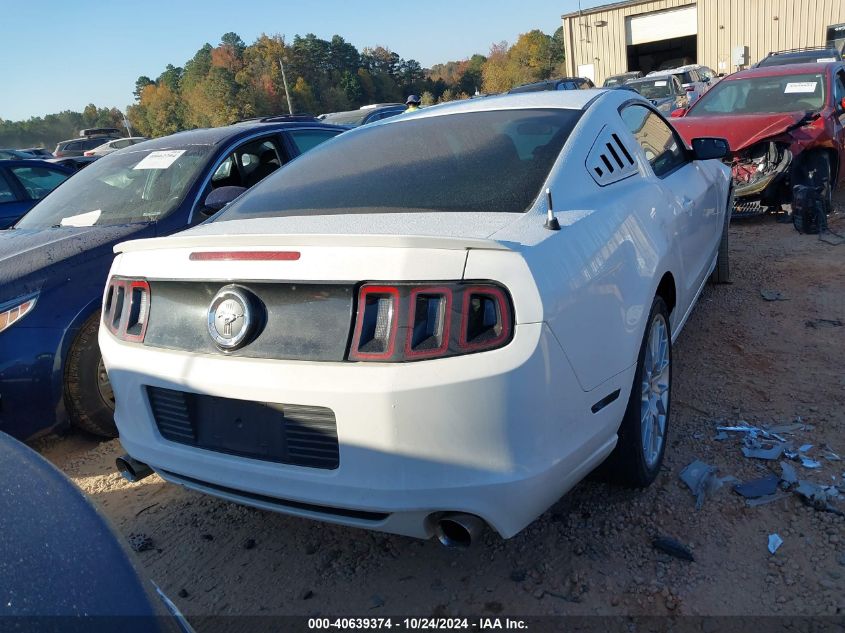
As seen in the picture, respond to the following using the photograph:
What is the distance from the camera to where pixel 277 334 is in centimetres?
196

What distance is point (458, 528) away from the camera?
73.5 inches

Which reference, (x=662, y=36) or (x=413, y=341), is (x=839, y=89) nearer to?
(x=413, y=341)

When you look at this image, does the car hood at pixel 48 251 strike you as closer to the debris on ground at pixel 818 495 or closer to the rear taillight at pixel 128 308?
the rear taillight at pixel 128 308

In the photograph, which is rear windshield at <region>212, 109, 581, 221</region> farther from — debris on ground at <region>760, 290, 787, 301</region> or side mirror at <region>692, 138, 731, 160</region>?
debris on ground at <region>760, 290, 787, 301</region>

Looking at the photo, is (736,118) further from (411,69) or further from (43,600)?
(411,69)

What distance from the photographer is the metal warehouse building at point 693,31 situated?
35.0 m

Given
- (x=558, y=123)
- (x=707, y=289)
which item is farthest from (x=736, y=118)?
(x=558, y=123)

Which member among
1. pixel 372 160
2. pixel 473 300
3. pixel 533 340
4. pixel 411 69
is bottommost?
pixel 533 340

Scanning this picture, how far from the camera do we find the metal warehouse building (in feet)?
115

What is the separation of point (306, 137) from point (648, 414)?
394 centimetres

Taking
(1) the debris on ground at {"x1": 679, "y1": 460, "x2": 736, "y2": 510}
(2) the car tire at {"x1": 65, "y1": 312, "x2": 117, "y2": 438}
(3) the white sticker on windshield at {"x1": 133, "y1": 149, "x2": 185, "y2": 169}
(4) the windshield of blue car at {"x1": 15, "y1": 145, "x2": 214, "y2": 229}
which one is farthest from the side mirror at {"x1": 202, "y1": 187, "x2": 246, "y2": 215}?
(1) the debris on ground at {"x1": 679, "y1": 460, "x2": 736, "y2": 510}

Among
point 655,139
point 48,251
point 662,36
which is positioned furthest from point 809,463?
point 662,36

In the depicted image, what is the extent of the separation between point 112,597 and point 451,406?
89 cm

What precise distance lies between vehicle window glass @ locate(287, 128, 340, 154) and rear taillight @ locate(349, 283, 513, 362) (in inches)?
147
